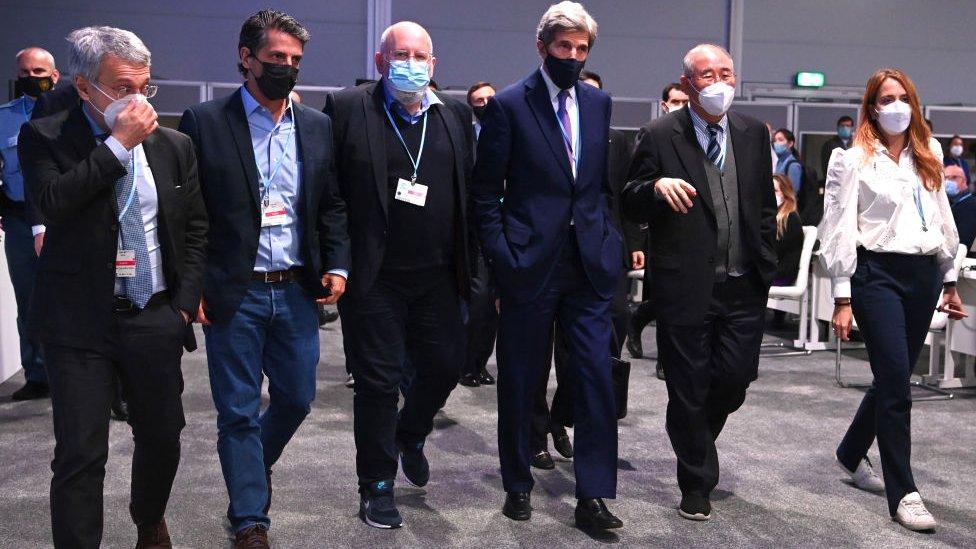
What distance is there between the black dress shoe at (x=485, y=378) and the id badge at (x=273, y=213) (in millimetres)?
3018

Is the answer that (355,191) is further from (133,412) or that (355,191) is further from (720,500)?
(720,500)

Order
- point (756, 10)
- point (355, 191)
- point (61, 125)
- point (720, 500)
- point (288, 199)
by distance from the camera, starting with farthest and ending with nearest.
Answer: point (756, 10) < point (720, 500) < point (355, 191) < point (288, 199) < point (61, 125)

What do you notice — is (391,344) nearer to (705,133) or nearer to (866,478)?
(705,133)

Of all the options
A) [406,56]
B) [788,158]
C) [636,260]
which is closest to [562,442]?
[636,260]

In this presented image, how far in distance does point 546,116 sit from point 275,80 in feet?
2.79

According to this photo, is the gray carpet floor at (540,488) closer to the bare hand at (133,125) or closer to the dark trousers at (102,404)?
the dark trousers at (102,404)

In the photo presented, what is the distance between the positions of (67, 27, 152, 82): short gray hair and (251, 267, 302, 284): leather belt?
27.4 inches

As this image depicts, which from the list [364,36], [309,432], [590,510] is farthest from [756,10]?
[590,510]

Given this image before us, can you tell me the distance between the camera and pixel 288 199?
10.1 ft

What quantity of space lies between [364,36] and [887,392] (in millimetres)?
10157

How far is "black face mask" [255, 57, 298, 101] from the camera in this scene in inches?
119

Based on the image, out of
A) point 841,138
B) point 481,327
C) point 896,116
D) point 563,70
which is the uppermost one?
point 841,138

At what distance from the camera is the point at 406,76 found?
3.31m

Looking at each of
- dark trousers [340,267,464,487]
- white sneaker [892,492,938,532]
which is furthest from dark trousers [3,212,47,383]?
white sneaker [892,492,938,532]
